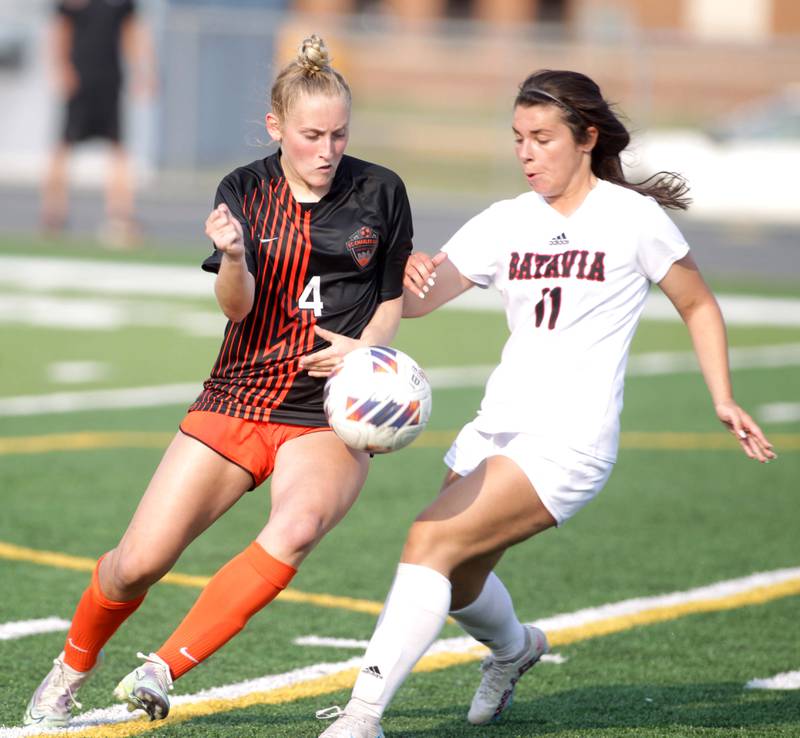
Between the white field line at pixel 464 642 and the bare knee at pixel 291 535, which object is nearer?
the bare knee at pixel 291 535

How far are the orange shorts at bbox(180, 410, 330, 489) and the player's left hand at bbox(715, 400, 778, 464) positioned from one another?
119 centimetres

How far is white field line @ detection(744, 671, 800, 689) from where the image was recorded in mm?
5699

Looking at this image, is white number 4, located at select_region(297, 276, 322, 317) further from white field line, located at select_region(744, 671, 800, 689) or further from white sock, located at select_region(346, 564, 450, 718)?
white field line, located at select_region(744, 671, 800, 689)

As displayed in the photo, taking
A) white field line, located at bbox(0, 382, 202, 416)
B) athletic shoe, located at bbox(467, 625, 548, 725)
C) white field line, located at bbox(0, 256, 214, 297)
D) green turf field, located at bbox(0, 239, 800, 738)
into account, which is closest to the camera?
athletic shoe, located at bbox(467, 625, 548, 725)

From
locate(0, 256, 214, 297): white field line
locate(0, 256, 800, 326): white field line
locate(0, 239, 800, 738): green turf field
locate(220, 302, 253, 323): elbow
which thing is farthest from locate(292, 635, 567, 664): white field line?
locate(0, 256, 214, 297): white field line

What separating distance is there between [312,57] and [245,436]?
113 centimetres

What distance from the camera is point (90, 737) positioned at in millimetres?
4879

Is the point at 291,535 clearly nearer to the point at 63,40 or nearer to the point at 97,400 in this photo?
the point at 97,400

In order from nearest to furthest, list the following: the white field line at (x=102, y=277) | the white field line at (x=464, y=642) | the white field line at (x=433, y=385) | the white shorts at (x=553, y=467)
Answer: the white shorts at (x=553, y=467)
the white field line at (x=464, y=642)
the white field line at (x=433, y=385)
the white field line at (x=102, y=277)

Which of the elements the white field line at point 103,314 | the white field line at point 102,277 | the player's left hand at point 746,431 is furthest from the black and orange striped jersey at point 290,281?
the white field line at point 102,277

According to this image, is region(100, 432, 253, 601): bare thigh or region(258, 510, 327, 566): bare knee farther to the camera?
region(100, 432, 253, 601): bare thigh

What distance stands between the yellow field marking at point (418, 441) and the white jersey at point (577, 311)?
5.25 meters

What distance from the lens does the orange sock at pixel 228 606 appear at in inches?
184

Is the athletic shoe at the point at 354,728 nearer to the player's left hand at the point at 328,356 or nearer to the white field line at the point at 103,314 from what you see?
the player's left hand at the point at 328,356
